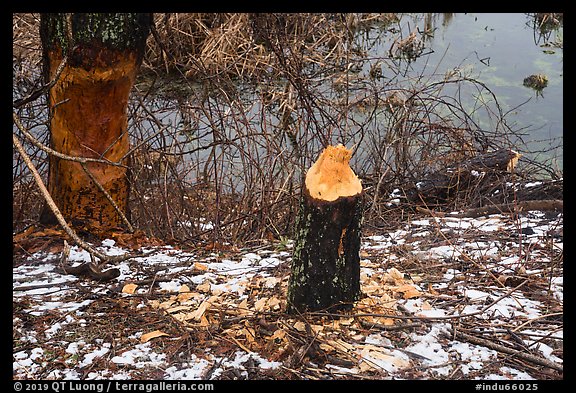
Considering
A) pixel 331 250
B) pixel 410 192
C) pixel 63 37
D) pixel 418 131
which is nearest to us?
pixel 331 250

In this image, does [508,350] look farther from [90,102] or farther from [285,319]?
[90,102]

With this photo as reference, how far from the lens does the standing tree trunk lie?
→ 3.89 metres

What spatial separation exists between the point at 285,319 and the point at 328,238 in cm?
45

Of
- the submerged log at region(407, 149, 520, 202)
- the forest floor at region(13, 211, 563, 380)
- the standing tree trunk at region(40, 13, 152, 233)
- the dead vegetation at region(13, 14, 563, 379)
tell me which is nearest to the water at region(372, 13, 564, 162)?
the dead vegetation at region(13, 14, 563, 379)

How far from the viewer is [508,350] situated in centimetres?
272

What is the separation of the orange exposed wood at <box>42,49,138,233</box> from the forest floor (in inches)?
15.3

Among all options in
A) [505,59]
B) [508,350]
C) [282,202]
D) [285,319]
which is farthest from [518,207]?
[505,59]

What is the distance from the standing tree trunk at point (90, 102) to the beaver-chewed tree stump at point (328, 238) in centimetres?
175

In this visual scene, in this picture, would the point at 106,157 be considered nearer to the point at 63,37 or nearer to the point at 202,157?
the point at 63,37

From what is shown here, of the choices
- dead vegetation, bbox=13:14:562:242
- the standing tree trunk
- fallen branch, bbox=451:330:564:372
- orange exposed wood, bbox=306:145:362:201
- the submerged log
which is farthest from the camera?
the submerged log

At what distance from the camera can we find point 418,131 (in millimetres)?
6238

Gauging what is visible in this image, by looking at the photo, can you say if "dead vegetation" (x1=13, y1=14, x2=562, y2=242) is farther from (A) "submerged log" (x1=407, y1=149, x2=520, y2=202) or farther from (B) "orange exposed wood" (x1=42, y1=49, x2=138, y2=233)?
(B) "orange exposed wood" (x1=42, y1=49, x2=138, y2=233)

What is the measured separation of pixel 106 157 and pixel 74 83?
0.53m
